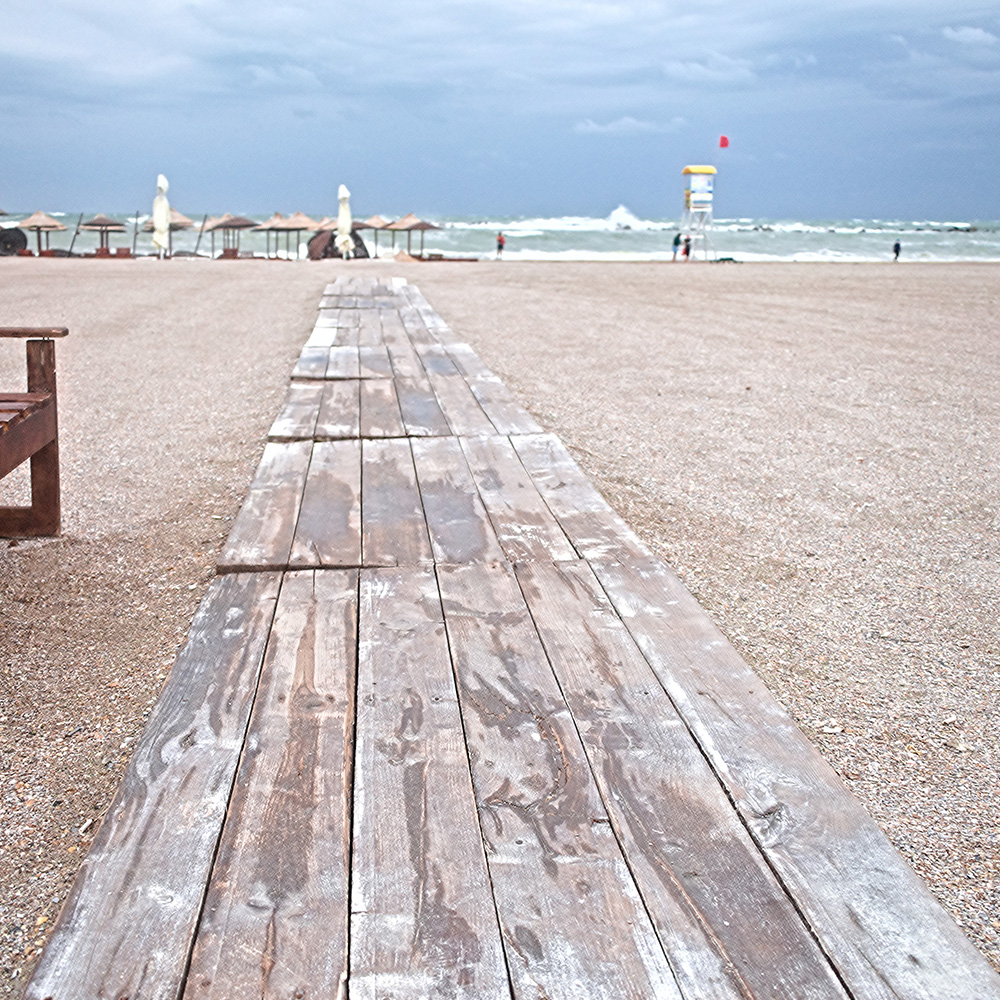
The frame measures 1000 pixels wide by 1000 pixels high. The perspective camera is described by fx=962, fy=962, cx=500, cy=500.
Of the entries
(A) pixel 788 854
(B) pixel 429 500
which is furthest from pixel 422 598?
(A) pixel 788 854

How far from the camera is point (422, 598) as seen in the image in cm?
214

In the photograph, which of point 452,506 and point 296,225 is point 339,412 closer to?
point 452,506

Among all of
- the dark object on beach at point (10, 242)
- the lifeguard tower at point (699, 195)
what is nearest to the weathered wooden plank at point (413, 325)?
the dark object on beach at point (10, 242)

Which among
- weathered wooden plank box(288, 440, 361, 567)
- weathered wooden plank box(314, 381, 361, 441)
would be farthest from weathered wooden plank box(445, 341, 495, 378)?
weathered wooden plank box(288, 440, 361, 567)

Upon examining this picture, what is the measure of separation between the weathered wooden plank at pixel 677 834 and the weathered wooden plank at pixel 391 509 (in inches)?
21.5

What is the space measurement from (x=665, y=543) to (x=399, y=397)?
74.2 inches

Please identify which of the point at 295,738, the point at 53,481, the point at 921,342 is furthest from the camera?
the point at 921,342

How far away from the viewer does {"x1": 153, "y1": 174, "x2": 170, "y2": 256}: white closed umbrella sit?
2300 cm

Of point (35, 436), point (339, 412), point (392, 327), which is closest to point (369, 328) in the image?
point (392, 327)

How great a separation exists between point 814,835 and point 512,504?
1605 millimetres

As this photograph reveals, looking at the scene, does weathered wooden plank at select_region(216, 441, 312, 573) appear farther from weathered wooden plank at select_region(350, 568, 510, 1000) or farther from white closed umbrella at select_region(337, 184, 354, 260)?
white closed umbrella at select_region(337, 184, 354, 260)

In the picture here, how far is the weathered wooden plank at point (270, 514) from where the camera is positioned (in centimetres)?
236

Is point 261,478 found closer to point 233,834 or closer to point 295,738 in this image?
point 295,738

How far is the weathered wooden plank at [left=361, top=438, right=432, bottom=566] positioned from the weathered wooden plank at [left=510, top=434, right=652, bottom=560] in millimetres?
399
